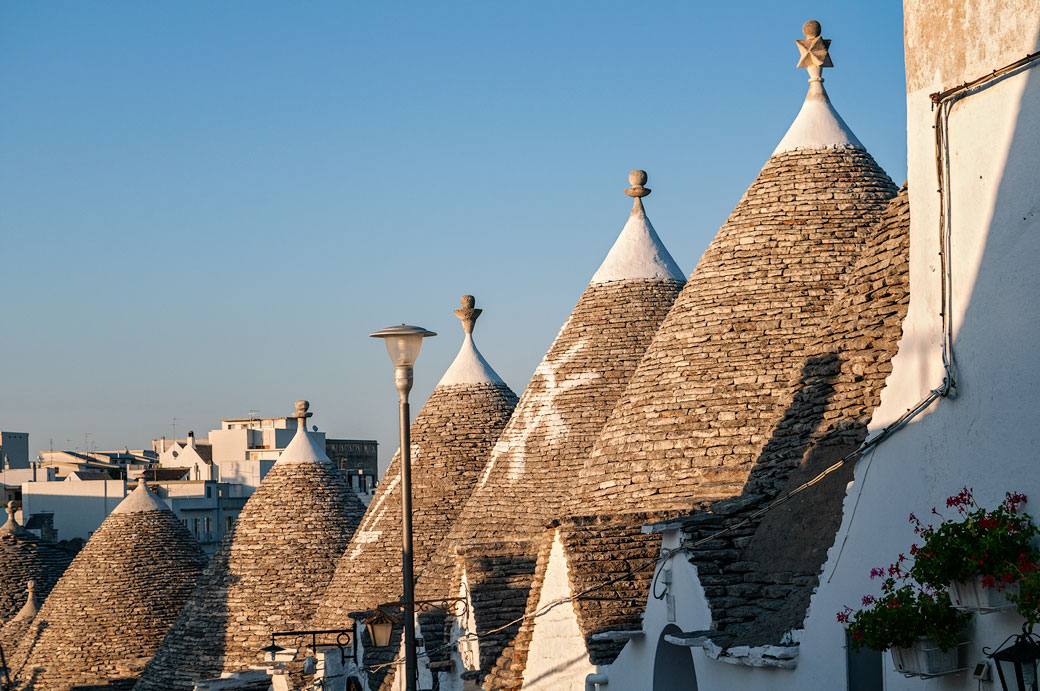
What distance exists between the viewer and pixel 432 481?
72.0ft

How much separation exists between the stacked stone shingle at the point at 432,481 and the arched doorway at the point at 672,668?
9.06 m

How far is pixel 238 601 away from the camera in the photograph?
2520cm

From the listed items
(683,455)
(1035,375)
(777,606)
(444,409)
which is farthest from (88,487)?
(1035,375)

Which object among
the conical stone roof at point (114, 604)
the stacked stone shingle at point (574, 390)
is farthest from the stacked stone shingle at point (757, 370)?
the conical stone roof at point (114, 604)

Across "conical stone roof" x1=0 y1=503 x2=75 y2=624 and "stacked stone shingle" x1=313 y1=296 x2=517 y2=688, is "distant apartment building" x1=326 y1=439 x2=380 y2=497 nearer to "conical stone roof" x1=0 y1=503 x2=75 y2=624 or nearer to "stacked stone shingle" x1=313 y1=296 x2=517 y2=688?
"conical stone roof" x1=0 y1=503 x2=75 y2=624

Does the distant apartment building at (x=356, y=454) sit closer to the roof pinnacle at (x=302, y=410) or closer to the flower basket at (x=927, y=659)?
the roof pinnacle at (x=302, y=410)

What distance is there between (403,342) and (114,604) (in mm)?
20246

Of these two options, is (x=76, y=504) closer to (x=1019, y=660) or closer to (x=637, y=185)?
(x=637, y=185)

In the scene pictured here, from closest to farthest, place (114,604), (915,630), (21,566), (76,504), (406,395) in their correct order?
(915,630), (406,395), (114,604), (21,566), (76,504)

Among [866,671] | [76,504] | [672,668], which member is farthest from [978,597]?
[76,504]

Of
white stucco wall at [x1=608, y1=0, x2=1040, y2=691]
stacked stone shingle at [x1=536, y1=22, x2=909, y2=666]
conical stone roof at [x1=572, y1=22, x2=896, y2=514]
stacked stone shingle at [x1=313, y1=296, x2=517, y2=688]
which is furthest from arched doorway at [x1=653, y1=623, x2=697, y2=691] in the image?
stacked stone shingle at [x1=313, y1=296, x2=517, y2=688]

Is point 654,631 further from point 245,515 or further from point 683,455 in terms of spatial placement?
point 245,515

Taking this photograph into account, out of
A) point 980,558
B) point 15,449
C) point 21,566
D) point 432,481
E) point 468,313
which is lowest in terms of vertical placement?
point 980,558

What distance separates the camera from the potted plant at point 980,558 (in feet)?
22.3
